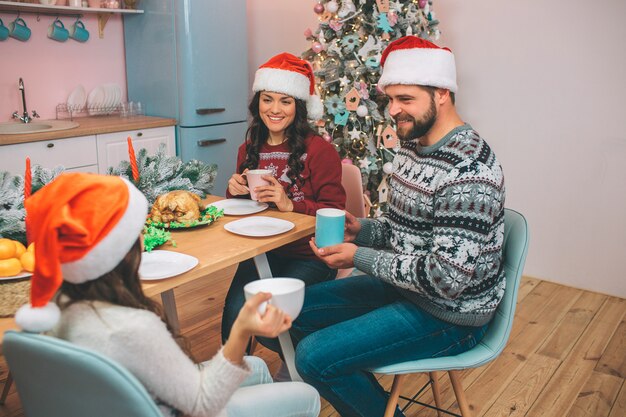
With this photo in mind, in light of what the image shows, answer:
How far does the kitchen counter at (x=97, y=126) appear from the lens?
9.86 feet

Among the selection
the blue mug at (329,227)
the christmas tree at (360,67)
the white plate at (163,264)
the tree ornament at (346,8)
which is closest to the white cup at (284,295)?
the white plate at (163,264)

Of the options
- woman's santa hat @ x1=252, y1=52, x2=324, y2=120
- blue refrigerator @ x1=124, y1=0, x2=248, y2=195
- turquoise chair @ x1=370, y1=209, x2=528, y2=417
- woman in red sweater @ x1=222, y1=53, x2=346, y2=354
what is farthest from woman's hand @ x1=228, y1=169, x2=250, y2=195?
blue refrigerator @ x1=124, y1=0, x2=248, y2=195

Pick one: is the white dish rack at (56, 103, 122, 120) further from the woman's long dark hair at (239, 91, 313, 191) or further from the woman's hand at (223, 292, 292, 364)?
the woman's hand at (223, 292, 292, 364)

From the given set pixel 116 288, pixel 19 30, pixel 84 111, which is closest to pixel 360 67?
pixel 84 111

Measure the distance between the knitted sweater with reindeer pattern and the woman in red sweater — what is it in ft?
1.54

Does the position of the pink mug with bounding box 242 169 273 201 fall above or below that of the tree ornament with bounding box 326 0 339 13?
below

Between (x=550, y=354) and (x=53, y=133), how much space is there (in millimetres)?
2690

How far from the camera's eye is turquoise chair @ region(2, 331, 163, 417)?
83 centimetres

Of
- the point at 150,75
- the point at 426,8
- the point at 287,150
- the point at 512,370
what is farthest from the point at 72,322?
the point at 150,75

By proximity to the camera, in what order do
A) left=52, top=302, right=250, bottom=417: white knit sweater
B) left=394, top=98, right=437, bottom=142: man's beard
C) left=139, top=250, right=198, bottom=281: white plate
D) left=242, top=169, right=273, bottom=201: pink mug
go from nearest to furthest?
left=52, top=302, right=250, bottom=417: white knit sweater → left=139, top=250, right=198, bottom=281: white plate → left=394, top=98, right=437, bottom=142: man's beard → left=242, top=169, right=273, bottom=201: pink mug

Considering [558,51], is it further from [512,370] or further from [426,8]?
[512,370]

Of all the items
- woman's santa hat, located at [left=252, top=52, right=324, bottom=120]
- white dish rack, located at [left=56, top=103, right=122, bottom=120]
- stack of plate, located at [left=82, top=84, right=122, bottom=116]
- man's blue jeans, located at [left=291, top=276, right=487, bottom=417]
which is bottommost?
man's blue jeans, located at [left=291, top=276, right=487, bottom=417]

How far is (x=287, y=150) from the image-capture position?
2.25 m

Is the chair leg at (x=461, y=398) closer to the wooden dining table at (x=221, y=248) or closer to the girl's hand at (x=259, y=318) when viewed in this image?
the wooden dining table at (x=221, y=248)
